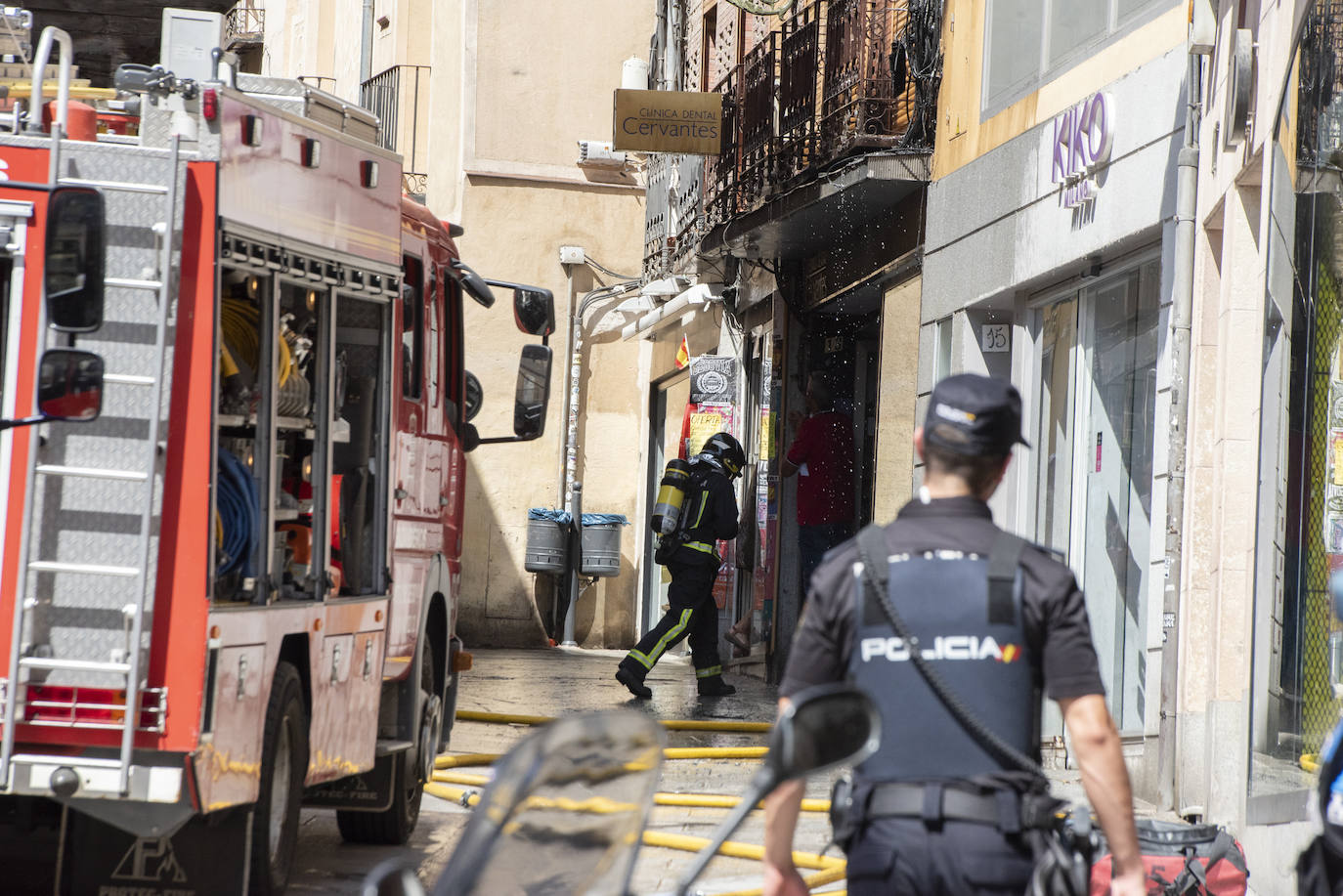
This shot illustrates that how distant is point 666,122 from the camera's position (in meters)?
17.5

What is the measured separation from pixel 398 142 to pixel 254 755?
783 inches

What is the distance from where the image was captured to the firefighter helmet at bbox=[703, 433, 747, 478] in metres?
15.2

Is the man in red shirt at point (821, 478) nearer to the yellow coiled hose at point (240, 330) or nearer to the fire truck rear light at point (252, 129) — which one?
the yellow coiled hose at point (240, 330)

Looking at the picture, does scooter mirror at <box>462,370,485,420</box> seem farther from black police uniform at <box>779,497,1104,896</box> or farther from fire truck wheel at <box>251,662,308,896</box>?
black police uniform at <box>779,497,1104,896</box>

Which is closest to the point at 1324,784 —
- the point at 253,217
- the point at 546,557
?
the point at 253,217

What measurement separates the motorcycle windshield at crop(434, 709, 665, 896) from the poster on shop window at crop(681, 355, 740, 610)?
1650 centimetres

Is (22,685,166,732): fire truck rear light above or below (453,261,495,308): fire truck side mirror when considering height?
below

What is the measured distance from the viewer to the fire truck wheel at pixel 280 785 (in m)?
6.51

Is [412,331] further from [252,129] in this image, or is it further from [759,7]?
[759,7]

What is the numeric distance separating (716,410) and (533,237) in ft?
17.0

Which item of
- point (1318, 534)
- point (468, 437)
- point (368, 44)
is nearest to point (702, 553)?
point (468, 437)

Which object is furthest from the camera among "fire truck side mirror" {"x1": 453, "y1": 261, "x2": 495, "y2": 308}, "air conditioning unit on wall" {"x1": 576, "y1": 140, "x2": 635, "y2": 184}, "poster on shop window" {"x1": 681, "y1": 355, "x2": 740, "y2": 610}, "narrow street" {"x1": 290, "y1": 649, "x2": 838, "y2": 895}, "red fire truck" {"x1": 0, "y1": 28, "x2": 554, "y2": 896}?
"air conditioning unit on wall" {"x1": 576, "y1": 140, "x2": 635, "y2": 184}

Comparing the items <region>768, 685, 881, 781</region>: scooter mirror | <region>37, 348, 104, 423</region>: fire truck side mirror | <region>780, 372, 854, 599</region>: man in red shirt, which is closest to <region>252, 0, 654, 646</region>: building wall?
<region>780, 372, 854, 599</region>: man in red shirt

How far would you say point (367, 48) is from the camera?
29.2m
